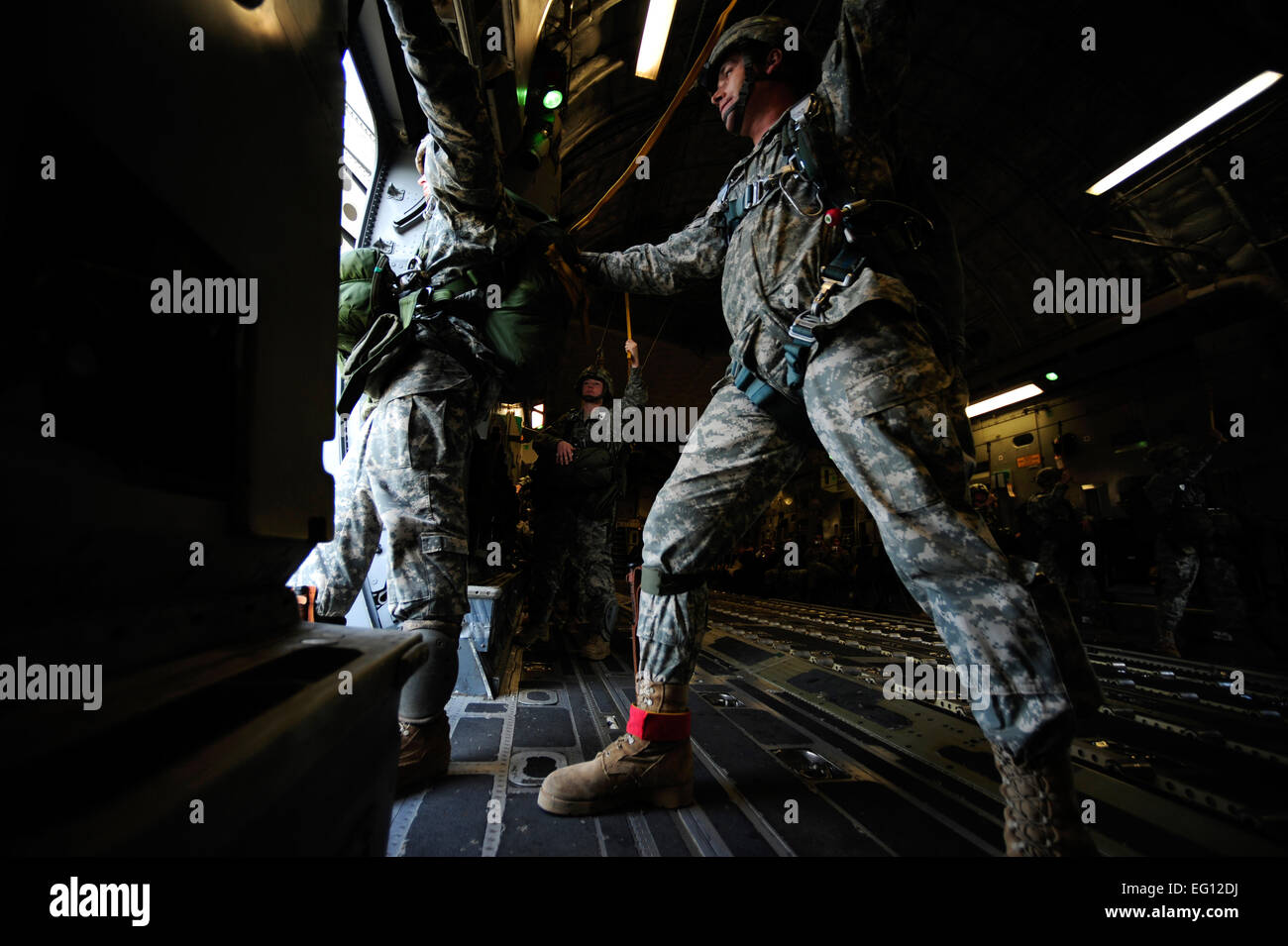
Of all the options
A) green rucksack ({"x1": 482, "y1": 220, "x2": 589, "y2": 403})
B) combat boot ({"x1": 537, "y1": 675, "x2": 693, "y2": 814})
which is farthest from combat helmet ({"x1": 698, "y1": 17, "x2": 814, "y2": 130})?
combat boot ({"x1": 537, "y1": 675, "x2": 693, "y2": 814})

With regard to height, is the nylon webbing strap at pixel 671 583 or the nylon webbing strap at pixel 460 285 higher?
the nylon webbing strap at pixel 460 285

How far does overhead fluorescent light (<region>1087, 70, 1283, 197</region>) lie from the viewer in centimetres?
565

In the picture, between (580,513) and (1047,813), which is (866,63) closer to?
(1047,813)

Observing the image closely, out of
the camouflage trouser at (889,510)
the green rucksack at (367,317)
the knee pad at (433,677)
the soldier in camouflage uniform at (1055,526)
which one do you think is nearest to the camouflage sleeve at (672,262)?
the camouflage trouser at (889,510)

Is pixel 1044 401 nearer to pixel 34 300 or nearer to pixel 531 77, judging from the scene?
pixel 531 77

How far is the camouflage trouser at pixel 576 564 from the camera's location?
406 cm

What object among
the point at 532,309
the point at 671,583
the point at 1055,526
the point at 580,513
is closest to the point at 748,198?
the point at 532,309

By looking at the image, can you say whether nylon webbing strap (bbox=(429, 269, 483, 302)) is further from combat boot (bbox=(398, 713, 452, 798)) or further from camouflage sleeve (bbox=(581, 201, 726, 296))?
combat boot (bbox=(398, 713, 452, 798))

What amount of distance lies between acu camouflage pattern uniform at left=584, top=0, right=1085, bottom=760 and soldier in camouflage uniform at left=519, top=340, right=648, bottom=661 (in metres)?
2.54

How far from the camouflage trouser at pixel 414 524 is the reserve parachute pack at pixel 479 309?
0.45ft

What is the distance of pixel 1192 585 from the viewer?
4.71 m

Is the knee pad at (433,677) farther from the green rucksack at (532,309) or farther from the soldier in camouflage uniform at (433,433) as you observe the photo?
the green rucksack at (532,309)

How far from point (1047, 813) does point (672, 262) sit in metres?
1.88

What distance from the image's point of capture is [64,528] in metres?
0.45
